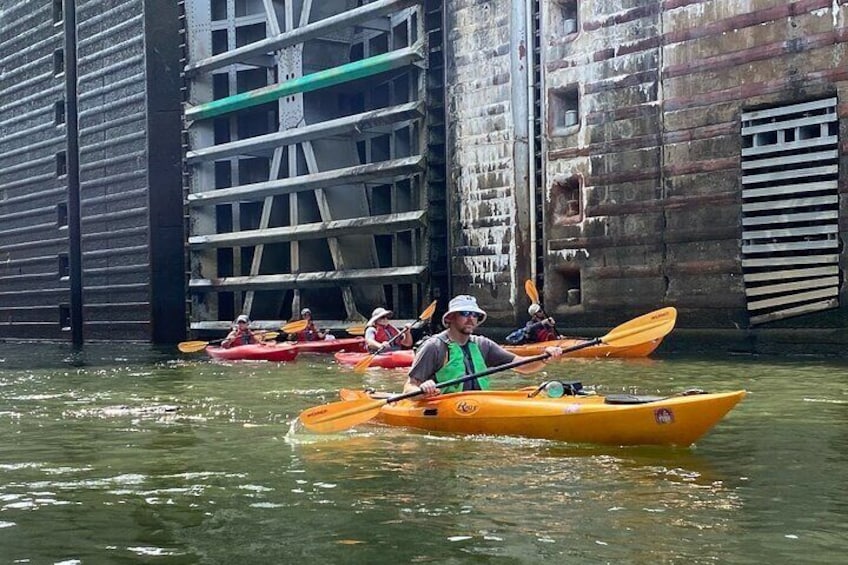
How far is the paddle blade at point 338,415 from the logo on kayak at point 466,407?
0.66 meters

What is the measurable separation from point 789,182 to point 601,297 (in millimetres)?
3799

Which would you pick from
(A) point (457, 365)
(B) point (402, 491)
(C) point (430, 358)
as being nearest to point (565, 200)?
(A) point (457, 365)

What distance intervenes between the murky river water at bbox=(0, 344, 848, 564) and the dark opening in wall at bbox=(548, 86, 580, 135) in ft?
29.6

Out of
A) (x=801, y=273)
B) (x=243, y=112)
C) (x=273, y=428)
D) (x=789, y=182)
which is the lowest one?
(x=273, y=428)

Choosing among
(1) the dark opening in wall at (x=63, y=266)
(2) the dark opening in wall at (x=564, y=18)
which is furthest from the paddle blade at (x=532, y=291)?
(1) the dark opening in wall at (x=63, y=266)

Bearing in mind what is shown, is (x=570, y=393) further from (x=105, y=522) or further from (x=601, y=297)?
(x=601, y=297)

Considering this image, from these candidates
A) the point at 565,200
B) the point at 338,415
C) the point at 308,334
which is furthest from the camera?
the point at 308,334

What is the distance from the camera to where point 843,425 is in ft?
30.2

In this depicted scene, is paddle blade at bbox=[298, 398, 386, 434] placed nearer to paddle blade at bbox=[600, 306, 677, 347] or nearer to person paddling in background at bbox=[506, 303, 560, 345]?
paddle blade at bbox=[600, 306, 677, 347]

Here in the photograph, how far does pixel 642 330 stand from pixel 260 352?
9.94 m

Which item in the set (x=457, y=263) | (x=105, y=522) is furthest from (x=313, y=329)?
(x=105, y=522)

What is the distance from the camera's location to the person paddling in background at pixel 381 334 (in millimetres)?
17859

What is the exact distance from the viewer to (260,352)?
19625 millimetres

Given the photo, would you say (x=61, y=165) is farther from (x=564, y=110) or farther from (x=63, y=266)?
(x=564, y=110)
